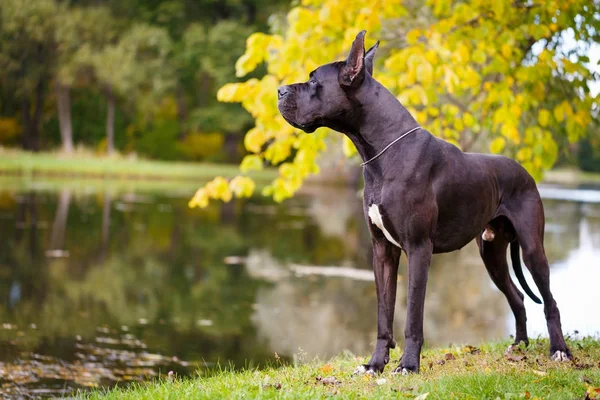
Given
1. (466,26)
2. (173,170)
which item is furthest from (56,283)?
(173,170)

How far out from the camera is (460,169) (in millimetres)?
5355

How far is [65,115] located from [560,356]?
1601 inches

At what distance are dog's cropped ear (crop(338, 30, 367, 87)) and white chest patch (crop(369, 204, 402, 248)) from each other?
812mm

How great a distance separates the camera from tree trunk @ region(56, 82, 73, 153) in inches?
1677

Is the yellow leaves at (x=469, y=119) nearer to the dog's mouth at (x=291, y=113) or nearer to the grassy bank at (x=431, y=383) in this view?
the grassy bank at (x=431, y=383)

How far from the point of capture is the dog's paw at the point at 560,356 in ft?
18.1

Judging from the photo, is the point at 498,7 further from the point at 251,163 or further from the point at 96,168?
the point at 96,168

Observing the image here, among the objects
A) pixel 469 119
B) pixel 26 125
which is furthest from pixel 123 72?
pixel 469 119

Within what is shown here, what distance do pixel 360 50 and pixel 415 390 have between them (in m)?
2.10

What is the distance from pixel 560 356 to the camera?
5.55 meters

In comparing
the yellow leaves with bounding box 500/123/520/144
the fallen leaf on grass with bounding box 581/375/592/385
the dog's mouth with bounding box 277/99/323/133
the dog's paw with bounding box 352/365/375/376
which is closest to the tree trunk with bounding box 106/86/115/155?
the yellow leaves with bounding box 500/123/520/144

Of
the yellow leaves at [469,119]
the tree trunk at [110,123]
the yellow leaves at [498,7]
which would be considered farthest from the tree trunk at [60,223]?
the tree trunk at [110,123]

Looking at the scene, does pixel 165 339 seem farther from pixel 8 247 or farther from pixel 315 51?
pixel 8 247

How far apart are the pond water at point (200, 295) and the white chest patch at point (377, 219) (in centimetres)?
208
